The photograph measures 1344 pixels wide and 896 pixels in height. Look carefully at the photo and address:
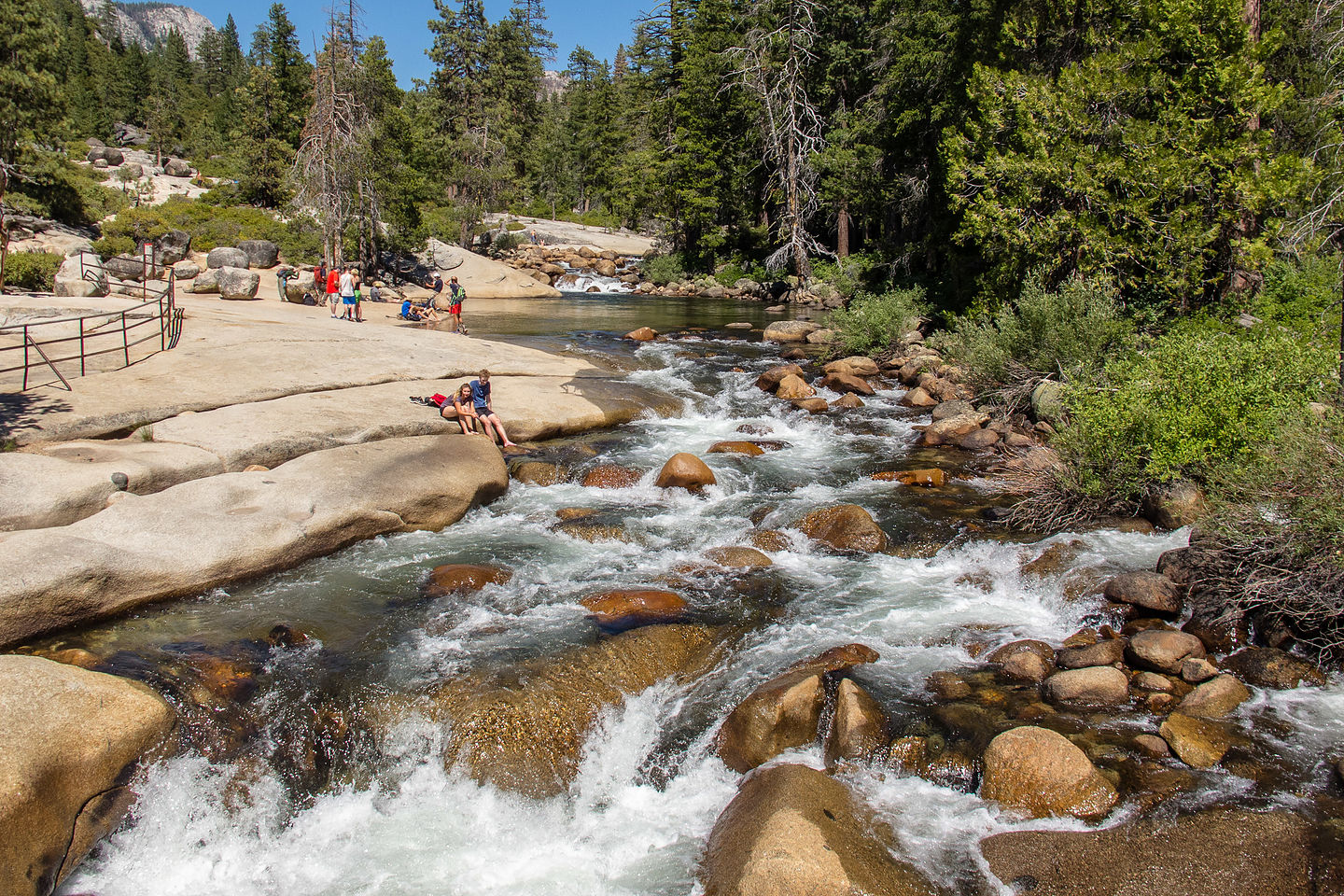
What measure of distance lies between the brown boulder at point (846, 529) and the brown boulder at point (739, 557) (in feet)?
3.33

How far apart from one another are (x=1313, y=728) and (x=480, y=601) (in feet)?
24.3

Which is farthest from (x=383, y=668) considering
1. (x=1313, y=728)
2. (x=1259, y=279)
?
(x=1259, y=279)

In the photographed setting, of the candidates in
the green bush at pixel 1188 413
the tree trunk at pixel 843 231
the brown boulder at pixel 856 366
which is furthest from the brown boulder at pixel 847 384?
the tree trunk at pixel 843 231

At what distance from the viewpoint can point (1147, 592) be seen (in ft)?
25.7

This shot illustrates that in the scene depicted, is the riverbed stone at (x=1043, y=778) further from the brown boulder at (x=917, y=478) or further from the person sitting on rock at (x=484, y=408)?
the person sitting on rock at (x=484, y=408)

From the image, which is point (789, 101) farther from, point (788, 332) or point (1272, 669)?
point (1272, 669)

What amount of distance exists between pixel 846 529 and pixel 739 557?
1541 millimetres

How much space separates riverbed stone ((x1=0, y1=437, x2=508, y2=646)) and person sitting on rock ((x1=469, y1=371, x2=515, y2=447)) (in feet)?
5.50

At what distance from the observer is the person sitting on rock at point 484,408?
46.5ft

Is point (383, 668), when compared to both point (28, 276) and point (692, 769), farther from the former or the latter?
point (28, 276)

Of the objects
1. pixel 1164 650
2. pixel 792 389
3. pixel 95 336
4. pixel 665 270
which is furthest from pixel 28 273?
pixel 1164 650

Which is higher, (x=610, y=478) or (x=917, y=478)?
(x=917, y=478)

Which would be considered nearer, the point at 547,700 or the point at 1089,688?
the point at 1089,688

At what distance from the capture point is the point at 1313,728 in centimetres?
608
